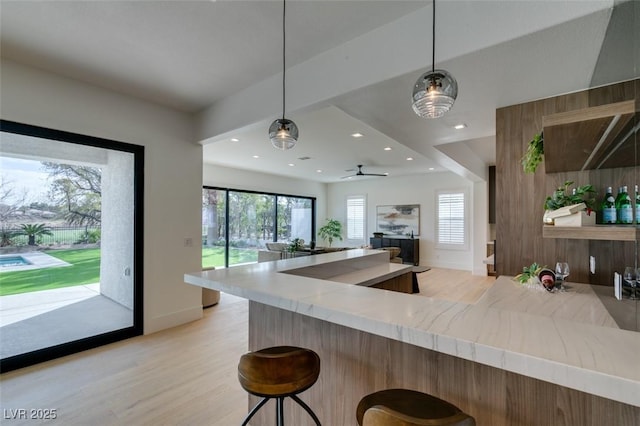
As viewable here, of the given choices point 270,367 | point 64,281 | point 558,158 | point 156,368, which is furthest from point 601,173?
point 64,281

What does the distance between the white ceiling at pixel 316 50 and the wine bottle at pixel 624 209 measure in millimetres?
979

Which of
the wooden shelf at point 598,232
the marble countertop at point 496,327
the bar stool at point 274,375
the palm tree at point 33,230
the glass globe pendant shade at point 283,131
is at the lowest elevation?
the bar stool at point 274,375

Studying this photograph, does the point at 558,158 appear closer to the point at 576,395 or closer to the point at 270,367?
the point at 576,395

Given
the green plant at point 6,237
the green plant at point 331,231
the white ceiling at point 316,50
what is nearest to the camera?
the white ceiling at point 316,50

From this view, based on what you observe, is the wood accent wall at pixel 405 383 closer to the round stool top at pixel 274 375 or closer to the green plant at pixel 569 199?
the round stool top at pixel 274 375

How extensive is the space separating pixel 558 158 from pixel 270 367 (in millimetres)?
2227

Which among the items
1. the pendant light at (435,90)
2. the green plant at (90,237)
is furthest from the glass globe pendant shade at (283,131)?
the green plant at (90,237)

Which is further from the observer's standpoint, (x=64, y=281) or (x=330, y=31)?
(x=64, y=281)

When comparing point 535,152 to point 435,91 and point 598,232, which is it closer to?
point 598,232

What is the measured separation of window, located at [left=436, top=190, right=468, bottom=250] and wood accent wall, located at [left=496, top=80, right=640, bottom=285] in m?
5.62

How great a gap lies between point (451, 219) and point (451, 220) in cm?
3

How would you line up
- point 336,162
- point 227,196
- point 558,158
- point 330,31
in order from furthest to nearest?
point 227,196 < point 336,162 < point 330,31 < point 558,158

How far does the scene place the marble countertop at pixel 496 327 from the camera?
2.34ft

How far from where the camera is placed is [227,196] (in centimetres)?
740
